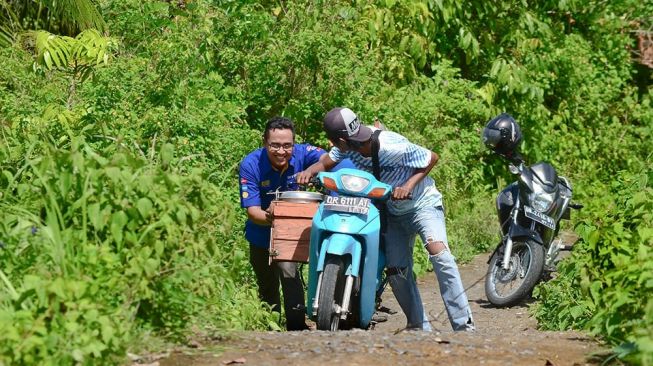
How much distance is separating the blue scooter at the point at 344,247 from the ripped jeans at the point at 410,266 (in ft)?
1.38

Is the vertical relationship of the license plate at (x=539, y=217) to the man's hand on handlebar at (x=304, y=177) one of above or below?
below

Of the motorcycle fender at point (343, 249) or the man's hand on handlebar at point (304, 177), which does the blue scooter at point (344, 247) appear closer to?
the motorcycle fender at point (343, 249)

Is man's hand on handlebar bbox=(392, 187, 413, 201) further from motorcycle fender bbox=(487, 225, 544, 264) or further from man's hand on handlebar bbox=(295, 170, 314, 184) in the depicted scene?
motorcycle fender bbox=(487, 225, 544, 264)

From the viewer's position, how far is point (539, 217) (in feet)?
34.4

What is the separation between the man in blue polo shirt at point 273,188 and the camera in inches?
324

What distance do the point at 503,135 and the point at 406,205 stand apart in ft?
9.68

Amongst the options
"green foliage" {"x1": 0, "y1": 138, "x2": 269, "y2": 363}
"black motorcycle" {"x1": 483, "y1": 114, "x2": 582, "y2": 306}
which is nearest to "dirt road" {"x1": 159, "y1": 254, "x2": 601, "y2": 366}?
"green foliage" {"x1": 0, "y1": 138, "x2": 269, "y2": 363}

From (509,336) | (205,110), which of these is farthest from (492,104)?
(509,336)

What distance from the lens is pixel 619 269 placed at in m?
6.20

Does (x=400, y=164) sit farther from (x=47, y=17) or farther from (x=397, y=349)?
(x=47, y=17)

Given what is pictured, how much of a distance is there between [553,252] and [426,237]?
301 centimetres

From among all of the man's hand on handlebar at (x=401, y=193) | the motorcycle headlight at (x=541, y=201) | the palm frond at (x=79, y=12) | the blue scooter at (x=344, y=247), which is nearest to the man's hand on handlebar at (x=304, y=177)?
the blue scooter at (x=344, y=247)

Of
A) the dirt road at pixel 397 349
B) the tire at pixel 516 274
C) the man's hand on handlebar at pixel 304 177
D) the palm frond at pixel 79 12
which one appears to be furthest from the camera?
the palm frond at pixel 79 12

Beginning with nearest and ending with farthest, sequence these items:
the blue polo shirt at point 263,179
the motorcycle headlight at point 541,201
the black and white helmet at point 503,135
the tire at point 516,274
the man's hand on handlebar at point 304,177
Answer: the man's hand on handlebar at point 304,177
the blue polo shirt at point 263,179
the tire at point 516,274
the motorcycle headlight at point 541,201
the black and white helmet at point 503,135
